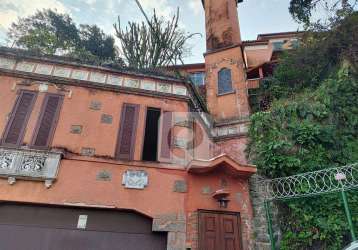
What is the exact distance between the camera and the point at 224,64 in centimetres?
1229

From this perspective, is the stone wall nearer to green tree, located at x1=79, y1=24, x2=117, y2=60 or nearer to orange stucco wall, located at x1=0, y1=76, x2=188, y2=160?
orange stucco wall, located at x1=0, y1=76, x2=188, y2=160

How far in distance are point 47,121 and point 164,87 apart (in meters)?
3.82

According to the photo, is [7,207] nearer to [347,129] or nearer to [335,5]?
[347,129]

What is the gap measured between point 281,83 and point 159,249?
33.9 feet

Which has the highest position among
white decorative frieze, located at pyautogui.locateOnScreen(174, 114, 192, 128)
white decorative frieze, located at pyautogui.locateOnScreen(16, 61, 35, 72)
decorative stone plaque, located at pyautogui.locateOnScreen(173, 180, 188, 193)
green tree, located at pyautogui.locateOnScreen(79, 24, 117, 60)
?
green tree, located at pyautogui.locateOnScreen(79, 24, 117, 60)

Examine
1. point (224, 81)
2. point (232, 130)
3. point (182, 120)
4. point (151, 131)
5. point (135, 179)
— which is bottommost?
point (135, 179)

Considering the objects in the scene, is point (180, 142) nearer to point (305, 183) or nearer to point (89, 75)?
point (89, 75)

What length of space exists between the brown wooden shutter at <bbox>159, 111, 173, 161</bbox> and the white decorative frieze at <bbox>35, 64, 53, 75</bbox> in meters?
3.91

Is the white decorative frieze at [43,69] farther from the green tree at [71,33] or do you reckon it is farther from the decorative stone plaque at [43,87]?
the green tree at [71,33]

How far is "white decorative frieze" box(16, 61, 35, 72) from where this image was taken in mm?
7840

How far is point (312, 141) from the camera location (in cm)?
806

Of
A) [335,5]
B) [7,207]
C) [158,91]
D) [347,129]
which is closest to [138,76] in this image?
[158,91]

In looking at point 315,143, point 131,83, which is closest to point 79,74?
point 131,83

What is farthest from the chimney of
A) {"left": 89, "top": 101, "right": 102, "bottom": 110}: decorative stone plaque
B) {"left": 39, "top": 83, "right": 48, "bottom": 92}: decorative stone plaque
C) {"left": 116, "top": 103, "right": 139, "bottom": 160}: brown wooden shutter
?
{"left": 39, "top": 83, "right": 48, "bottom": 92}: decorative stone plaque
